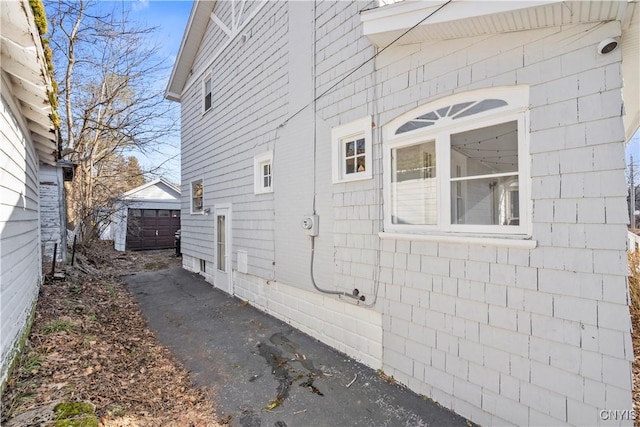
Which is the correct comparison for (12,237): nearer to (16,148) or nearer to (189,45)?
(16,148)

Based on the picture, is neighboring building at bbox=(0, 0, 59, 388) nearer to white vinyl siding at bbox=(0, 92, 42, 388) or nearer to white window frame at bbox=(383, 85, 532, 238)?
white vinyl siding at bbox=(0, 92, 42, 388)

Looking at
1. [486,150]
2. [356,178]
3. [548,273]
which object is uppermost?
[486,150]

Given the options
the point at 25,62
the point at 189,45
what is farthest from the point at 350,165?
the point at 189,45

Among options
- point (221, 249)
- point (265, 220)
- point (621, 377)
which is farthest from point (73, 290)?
point (621, 377)

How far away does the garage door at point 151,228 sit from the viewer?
16094mm

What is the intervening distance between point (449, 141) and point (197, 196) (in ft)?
28.9

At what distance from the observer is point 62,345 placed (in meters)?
3.89

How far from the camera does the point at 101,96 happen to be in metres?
14.0

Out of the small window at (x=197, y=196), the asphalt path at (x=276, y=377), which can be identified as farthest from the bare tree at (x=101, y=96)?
the asphalt path at (x=276, y=377)

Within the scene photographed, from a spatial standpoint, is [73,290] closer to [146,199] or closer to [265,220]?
[265,220]

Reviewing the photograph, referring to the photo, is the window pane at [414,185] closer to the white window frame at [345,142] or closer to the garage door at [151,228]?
the white window frame at [345,142]

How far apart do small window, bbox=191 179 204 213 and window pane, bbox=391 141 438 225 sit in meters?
7.51

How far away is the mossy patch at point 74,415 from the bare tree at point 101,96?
12.0 m

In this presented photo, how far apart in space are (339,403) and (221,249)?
588cm
